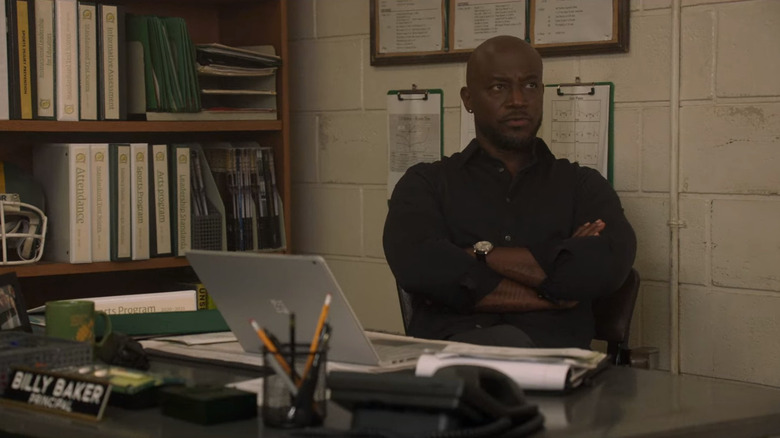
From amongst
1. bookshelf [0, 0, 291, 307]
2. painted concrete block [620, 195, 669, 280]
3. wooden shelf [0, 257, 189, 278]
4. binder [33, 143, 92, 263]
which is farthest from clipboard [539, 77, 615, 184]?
binder [33, 143, 92, 263]

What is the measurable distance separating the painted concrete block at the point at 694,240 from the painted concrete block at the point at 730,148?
40 mm

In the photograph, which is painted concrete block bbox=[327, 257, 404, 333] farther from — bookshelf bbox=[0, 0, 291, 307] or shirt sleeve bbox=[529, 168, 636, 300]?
shirt sleeve bbox=[529, 168, 636, 300]

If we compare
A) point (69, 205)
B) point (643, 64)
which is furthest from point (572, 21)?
point (69, 205)

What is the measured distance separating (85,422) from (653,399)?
795mm

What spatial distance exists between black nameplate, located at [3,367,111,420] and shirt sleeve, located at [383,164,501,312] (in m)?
1.20

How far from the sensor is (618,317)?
2.71m

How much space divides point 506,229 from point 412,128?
2.57ft

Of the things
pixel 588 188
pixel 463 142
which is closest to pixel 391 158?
pixel 463 142

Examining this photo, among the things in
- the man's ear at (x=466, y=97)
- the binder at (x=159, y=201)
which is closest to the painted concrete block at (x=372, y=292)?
the binder at (x=159, y=201)

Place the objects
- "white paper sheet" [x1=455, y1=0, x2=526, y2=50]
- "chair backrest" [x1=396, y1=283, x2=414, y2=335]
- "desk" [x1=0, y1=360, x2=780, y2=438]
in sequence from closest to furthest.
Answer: "desk" [x1=0, y1=360, x2=780, y2=438]
"chair backrest" [x1=396, y1=283, x2=414, y2=335]
"white paper sheet" [x1=455, y1=0, x2=526, y2=50]

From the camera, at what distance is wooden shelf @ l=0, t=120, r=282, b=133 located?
10.3 ft

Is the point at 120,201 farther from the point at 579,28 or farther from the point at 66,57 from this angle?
the point at 579,28

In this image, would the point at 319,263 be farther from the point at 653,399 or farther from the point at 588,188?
the point at 588,188

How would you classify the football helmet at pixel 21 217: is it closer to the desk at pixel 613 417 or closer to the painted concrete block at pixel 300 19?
the painted concrete block at pixel 300 19
